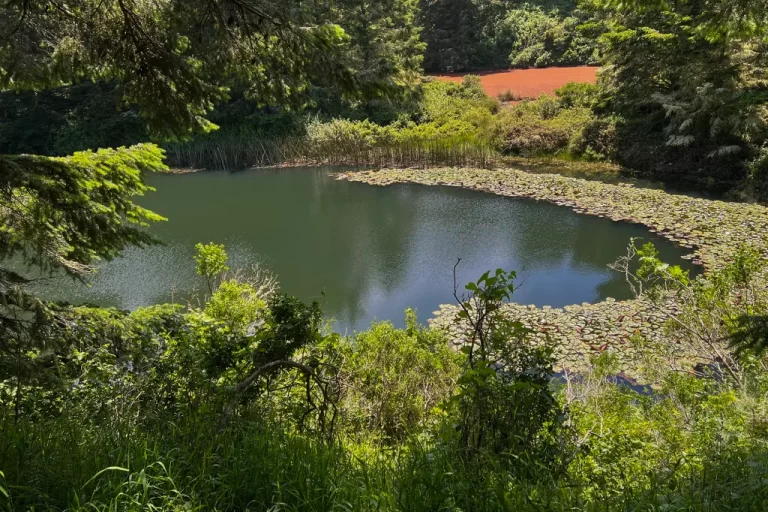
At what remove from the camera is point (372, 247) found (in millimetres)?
9461

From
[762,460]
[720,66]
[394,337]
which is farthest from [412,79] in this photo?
[762,460]

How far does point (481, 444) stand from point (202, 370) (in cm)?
162

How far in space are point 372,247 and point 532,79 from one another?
14.6 m

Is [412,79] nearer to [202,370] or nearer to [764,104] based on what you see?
[764,104]

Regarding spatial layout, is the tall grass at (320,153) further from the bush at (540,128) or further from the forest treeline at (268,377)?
the forest treeline at (268,377)

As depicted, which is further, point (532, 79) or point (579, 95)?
point (532, 79)

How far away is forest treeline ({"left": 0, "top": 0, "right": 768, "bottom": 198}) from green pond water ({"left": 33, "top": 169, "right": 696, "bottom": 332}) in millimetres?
2357

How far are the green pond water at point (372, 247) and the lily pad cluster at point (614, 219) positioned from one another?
0.40 metres

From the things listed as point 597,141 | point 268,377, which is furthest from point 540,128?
point 268,377

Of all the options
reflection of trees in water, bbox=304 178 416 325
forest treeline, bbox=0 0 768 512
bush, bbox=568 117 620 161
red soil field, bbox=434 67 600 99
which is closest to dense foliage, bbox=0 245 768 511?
forest treeline, bbox=0 0 768 512

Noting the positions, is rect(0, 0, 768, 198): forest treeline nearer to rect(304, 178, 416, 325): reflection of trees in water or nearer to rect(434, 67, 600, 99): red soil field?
rect(434, 67, 600, 99): red soil field

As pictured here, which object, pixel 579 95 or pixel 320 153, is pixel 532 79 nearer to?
pixel 579 95

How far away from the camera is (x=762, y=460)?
195 cm

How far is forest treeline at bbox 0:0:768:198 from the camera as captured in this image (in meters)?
11.0
